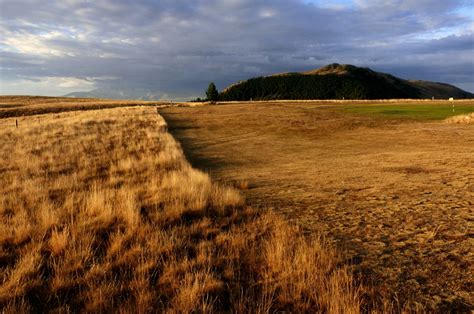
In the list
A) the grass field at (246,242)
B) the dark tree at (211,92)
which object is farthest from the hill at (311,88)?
the grass field at (246,242)

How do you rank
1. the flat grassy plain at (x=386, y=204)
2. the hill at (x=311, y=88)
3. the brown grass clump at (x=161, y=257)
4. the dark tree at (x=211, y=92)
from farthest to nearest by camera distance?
the hill at (x=311, y=88)
the dark tree at (x=211, y=92)
the flat grassy plain at (x=386, y=204)
the brown grass clump at (x=161, y=257)

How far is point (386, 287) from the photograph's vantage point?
402 cm

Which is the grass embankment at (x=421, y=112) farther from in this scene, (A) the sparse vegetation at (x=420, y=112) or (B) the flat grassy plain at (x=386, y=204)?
(B) the flat grassy plain at (x=386, y=204)

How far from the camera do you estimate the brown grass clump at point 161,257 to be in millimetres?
3807

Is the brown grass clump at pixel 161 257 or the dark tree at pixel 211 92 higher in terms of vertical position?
the dark tree at pixel 211 92

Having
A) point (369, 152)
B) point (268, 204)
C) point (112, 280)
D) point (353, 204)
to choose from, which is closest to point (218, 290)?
point (112, 280)

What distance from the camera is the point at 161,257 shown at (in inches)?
186

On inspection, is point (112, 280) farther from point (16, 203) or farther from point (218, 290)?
point (16, 203)

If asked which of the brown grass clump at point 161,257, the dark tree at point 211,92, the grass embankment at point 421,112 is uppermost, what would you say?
the dark tree at point 211,92

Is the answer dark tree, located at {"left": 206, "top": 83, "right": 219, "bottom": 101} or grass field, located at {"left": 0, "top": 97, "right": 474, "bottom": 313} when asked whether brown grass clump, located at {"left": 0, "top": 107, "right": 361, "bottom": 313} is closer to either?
grass field, located at {"left": 0, "top": 97, "right": 474, "bottom": 313}

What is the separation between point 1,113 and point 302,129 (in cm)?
6494

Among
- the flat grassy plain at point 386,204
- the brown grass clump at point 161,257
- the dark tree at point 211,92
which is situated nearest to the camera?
the brown grass clump at point 161,257

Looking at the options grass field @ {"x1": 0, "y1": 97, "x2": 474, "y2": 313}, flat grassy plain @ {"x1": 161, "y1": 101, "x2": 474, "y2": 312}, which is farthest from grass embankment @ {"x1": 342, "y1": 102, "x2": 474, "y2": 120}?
grass field @ {"x1": 0, "y1": 97, "x2": 474, "y2": 313}

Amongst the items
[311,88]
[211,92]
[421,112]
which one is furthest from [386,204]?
[311,88]
